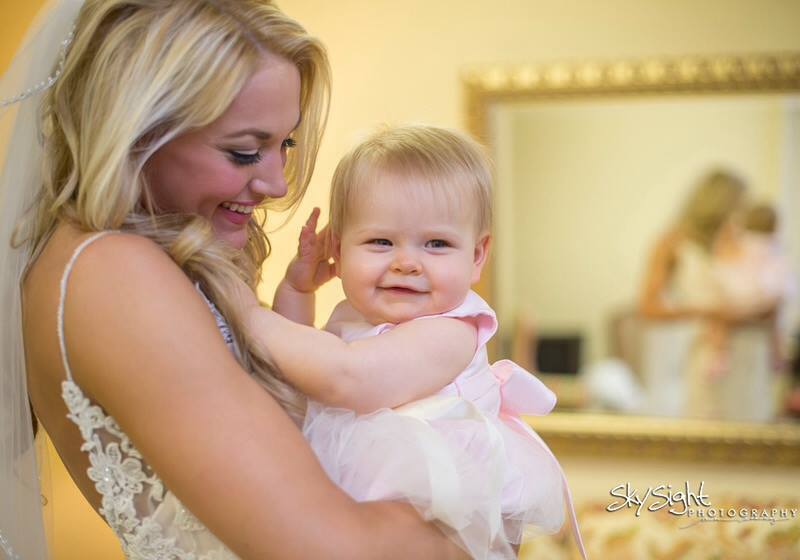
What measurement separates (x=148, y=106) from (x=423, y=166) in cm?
44

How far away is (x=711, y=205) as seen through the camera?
11.2 feet

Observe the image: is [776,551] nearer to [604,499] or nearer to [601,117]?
[604,499]

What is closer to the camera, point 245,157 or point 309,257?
point 245,157

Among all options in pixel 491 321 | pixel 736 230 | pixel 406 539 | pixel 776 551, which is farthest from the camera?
pixel 736 230

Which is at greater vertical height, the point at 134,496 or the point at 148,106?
the point at 148,106

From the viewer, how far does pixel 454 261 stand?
1.48 meters

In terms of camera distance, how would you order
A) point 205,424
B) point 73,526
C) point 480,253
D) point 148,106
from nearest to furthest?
point 205,424, point 148,106, point 480,253, point 73,526

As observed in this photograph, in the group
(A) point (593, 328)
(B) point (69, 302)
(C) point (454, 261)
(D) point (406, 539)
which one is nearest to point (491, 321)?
(C) point (454, 261)

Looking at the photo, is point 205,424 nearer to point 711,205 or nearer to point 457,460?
point 457,460

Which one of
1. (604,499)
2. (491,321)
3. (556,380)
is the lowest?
(604,499)

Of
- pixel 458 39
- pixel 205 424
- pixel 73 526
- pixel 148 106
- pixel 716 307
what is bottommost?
pixel 73 526

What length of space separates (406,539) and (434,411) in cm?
22

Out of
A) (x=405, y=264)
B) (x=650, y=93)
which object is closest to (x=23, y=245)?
(x=405, y=264)

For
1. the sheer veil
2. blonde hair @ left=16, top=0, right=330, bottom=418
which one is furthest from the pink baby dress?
→ the sheer veil
